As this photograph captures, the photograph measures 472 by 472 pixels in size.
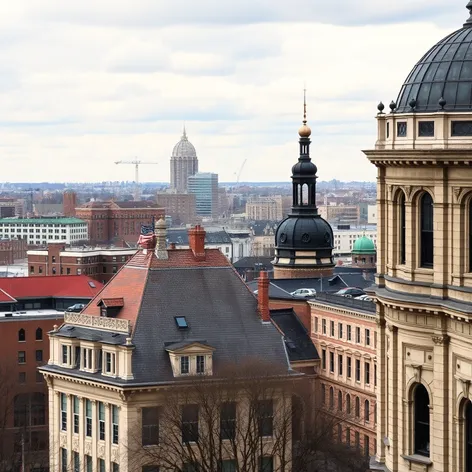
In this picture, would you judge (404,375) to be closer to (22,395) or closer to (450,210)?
(450,210)

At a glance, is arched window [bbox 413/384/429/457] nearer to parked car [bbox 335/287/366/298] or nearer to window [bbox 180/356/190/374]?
window [bbox 180/356/190/374]

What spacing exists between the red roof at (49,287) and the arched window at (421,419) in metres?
103

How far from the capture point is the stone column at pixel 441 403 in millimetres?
47094

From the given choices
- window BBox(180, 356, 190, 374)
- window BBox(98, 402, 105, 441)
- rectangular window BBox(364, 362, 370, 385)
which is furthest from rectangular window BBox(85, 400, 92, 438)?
rectangular window BBox(364, 362, 370, 385)

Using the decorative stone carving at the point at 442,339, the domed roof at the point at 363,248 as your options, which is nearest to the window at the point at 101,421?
the decorative stone carving at the point at 442,339

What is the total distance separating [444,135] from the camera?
46938 millimetres

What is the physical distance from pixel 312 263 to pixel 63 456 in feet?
183

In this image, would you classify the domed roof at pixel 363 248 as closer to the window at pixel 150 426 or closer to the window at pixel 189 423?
the window at pixel 150 426

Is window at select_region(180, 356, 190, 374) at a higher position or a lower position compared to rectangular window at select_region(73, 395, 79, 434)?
higher

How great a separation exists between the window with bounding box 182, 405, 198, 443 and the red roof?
5254 cm

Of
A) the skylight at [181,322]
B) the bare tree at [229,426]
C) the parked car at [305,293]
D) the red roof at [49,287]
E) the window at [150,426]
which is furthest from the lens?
the red roof at [49,287]

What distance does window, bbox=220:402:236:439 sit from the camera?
96.5m

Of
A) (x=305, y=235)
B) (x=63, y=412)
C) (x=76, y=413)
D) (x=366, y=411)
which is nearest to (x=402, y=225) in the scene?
(x=76, y=413)

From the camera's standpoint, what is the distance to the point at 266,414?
99.6 meters
